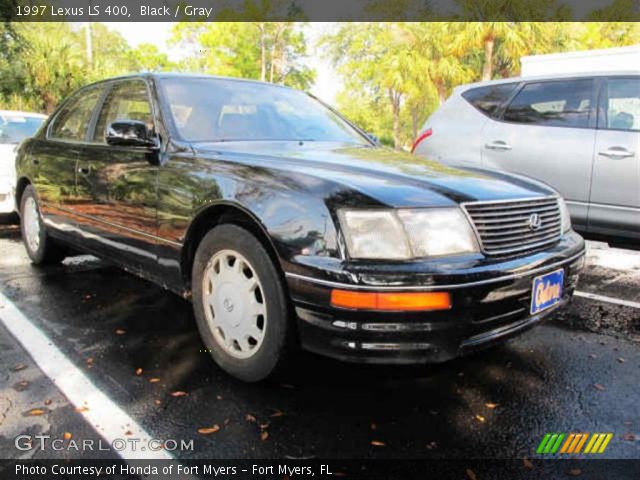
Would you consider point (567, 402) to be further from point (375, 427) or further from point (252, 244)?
point (252, 244)

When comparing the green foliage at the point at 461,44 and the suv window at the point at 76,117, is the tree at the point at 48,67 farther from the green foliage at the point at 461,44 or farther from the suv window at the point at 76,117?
the green foliage at the point at 461,44

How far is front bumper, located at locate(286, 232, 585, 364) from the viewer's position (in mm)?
2107

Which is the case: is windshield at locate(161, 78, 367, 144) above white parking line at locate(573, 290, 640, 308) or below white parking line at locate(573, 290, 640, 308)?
above

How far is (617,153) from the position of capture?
4254mm

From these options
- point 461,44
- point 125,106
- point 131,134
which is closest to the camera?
point 131,134

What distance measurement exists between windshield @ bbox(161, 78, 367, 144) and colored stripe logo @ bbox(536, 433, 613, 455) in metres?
2.25

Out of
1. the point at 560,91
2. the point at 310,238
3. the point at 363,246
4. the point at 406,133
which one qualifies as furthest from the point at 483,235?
the point at 406,133

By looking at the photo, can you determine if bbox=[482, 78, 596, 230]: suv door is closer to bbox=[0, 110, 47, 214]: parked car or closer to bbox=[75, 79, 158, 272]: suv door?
bbox=[75, 79, 158, 272]: suv door

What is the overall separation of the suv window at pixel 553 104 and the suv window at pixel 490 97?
11 cm

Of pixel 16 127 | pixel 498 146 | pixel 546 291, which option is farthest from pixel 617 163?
pixel 16 127

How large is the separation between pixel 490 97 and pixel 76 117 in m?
3.76

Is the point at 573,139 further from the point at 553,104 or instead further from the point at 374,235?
the point at 374,235

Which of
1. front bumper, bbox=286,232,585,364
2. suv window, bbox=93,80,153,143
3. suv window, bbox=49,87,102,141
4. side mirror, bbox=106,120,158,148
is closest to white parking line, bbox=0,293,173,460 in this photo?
front bumper, bbox=286,232,585,364

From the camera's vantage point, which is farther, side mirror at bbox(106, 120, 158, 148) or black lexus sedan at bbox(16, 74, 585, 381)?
side mirror at bbox(106, 120, 158, 148)
